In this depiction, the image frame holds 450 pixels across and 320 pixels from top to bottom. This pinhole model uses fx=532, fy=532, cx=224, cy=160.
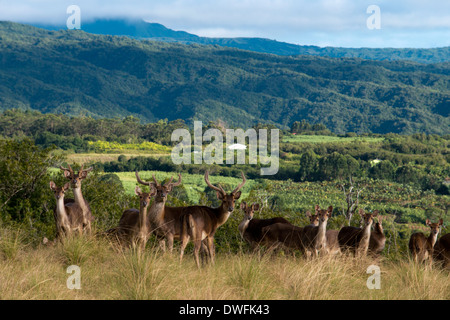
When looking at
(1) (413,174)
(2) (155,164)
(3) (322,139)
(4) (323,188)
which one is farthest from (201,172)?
(3) (322,139)

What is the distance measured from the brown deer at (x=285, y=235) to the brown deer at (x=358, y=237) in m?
0.55

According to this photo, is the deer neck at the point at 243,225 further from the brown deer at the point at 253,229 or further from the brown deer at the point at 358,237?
the brown deer at the point at 358,237

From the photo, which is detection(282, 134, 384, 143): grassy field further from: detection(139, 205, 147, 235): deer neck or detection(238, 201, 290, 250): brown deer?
detection(139, 205, 147, 235): deer neck

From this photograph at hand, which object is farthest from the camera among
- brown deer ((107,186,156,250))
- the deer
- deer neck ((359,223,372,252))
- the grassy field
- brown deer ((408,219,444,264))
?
the grassy field

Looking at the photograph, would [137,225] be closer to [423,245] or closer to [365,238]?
[365,238]

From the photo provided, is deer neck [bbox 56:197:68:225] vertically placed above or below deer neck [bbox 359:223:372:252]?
above

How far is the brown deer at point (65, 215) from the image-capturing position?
7.56 meters

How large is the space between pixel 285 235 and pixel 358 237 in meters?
1.15

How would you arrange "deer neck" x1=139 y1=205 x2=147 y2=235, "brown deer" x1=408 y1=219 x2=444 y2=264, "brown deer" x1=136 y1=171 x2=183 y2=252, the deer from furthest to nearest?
"brown deer" x1=408 y1=219 x2=444 y2=264
the deer
"brown deer" x1=136 y1=171 x2=183 y2=252
"deer neck" x1=139 y1=205 x2=147 y2=235

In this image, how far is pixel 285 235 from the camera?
8.66m

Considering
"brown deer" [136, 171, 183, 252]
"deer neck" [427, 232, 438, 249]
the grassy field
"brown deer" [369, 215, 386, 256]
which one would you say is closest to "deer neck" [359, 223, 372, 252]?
"brown deer" [369, 215, 386, 256]

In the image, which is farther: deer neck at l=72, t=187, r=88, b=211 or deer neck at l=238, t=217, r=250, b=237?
deer neck at l=238, t=217, r=250, b=237

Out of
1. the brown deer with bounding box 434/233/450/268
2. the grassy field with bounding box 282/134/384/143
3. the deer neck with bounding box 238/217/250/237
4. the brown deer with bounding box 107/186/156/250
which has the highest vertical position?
the brown deer with bounding box 107/186/156/250

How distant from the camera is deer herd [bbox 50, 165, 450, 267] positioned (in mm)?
7586
